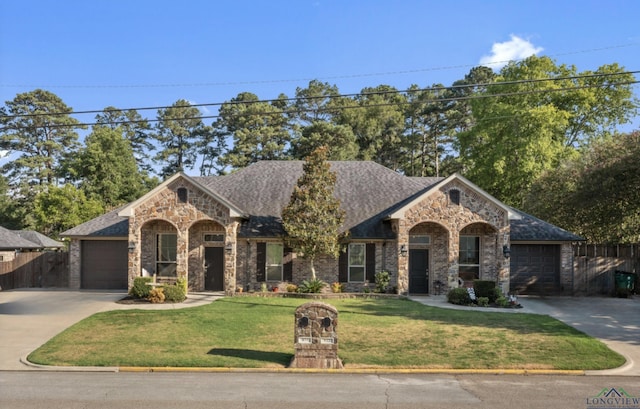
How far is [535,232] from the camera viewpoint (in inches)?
953

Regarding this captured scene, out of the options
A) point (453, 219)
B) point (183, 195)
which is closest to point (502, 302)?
point (453, 219)

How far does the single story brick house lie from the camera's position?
22.1 metres

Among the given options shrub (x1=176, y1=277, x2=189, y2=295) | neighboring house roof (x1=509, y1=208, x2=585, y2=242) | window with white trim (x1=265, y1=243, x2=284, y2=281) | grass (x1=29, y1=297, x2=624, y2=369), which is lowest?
grass (x1=29, y1=297, x2=624, y2=369)

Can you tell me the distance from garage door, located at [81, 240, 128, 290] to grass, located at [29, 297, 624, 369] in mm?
7791

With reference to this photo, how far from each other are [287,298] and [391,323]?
692 centimetres

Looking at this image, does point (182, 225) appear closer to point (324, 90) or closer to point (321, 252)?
point (321, 252)

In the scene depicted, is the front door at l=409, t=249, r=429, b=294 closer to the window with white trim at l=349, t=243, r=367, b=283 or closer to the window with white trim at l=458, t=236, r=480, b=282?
the window with white trim at l=458, t=236, r=480, b=282

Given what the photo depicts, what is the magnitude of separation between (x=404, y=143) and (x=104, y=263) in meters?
39.6

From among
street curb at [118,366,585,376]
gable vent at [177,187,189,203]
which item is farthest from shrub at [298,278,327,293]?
street curb at [118,366,585,376]

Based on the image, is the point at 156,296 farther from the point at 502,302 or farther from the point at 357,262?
the point at 502,302

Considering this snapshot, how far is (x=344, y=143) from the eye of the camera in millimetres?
49875

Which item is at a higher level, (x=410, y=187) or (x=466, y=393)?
(x=410, y=187)

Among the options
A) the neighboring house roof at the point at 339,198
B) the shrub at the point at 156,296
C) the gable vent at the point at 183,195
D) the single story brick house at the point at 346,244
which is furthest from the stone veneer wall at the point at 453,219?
the shrub at the point at 156,296

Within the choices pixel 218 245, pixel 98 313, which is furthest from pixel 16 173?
pixel 98 313
